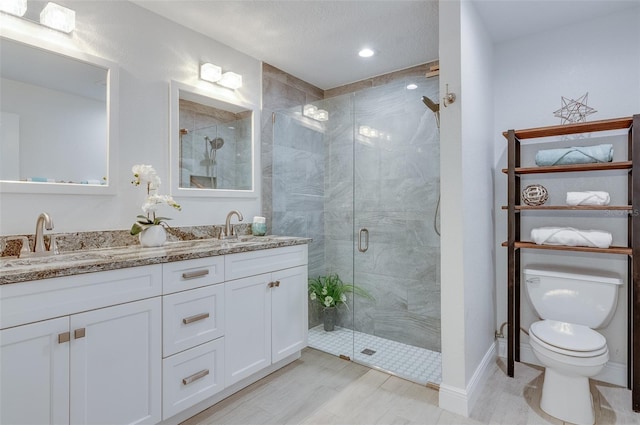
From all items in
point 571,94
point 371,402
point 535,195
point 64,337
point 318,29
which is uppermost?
point 318,29

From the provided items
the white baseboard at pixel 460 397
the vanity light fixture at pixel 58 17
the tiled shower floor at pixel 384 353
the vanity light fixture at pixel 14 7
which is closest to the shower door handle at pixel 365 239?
the tiled shower floor at pixel 384 353

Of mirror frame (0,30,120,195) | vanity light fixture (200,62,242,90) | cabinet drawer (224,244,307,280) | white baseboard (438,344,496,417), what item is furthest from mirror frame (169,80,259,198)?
white baseboard (438,344,496,417)

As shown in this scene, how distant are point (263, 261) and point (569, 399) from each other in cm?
191

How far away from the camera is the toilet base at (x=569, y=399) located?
179 centimetres

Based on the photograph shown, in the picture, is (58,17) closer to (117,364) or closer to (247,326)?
(117,364)

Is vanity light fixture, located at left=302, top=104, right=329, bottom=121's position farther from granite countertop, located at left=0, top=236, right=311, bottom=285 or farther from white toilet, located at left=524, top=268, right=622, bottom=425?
white toilet, located at left=524, top=268, right=622, bottom=425

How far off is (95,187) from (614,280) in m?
3.12

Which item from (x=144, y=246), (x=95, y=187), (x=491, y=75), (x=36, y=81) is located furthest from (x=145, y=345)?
(x=491, y=75)

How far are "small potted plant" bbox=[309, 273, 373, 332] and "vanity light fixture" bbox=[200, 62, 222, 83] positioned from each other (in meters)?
1.83

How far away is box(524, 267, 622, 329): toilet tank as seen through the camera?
2025 millimetres

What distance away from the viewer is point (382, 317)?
9.24 ft

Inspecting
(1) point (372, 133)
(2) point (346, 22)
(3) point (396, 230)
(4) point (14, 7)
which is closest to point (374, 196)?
(3) point (396, 230)

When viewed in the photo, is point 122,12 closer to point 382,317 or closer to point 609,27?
point 382,317

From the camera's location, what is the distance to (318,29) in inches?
95.7
